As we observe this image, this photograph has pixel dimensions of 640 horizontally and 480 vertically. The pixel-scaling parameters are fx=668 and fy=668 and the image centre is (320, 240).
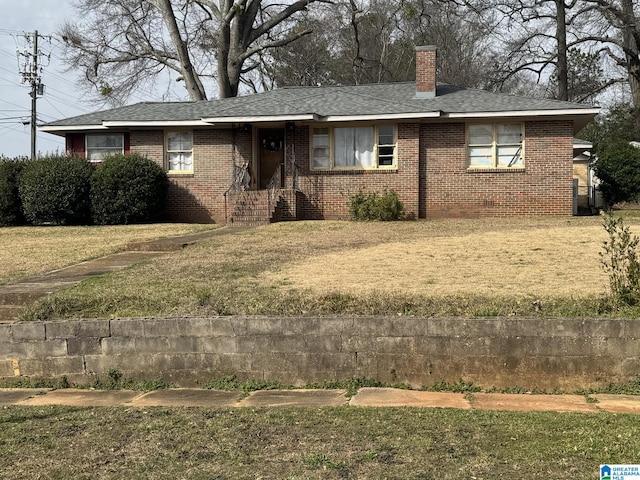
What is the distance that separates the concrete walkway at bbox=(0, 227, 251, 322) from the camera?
Result: 805cm

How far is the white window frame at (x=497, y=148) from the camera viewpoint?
19.5 m

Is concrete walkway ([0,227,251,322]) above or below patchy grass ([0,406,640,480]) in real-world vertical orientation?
above

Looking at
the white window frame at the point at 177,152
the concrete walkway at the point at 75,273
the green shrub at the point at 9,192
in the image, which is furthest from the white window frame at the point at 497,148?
the green shrub at the point at 9,192

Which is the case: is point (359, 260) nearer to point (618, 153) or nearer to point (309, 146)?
point (309, 146)

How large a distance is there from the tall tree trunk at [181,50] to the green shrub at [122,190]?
1361 centimetres

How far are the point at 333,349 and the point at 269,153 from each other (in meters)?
16.0

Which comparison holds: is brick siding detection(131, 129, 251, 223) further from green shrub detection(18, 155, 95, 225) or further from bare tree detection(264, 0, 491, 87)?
bare tree detection(264, 0, 491, 87)

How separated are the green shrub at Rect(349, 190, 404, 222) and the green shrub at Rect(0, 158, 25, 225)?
33.1ft

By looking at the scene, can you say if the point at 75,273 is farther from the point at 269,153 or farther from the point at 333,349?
the point at 269,153

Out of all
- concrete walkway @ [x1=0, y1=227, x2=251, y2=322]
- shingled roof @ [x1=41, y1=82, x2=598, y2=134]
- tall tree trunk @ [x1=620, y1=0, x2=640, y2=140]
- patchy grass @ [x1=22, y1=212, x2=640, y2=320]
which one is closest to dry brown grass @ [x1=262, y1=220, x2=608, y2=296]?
patchy grass @ [x1=22, y1=212, x2=640, y2=320]

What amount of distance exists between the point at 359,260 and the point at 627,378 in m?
4.98

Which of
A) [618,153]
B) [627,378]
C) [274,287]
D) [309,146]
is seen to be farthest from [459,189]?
[627,378]

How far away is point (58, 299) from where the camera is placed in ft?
24.9

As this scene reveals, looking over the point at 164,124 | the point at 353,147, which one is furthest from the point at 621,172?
the point at 164,124
